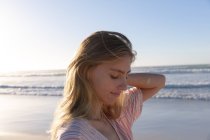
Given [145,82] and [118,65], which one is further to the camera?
[145,82]

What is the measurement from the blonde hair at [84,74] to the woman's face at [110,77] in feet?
0.07

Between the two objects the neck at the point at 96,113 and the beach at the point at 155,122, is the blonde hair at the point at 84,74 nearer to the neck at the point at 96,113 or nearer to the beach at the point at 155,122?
the neck at the point at 96,113

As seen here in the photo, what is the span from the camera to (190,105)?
9359mm

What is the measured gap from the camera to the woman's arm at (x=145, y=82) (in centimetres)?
241

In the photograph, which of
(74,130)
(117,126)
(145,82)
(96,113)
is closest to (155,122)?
(145,82)

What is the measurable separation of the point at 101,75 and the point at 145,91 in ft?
2.83

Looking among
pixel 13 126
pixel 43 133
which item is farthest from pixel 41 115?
pixel 43 133

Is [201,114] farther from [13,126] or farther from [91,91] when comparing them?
[91,91]

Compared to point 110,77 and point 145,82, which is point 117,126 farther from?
point 145,82

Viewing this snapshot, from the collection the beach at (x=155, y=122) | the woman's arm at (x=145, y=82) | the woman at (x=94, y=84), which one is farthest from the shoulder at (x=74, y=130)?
the beach at (x=155, y=122)

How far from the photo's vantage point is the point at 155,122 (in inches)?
297

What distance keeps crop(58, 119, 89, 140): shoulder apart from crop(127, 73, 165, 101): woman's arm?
869 mm

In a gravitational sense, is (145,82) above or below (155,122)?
above

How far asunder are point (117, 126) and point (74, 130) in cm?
40
